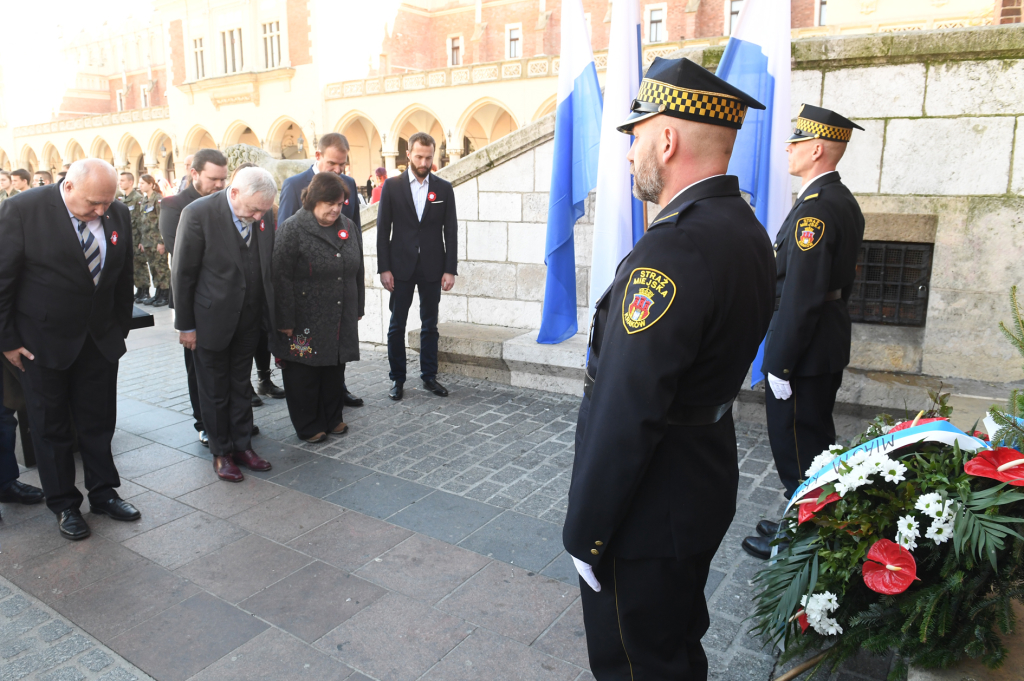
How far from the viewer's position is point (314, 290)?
4.77 m

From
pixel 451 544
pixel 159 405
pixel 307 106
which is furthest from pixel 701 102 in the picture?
pixel 307 106

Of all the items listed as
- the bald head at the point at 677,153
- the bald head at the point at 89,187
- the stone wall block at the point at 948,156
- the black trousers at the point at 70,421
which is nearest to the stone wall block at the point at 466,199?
the stone wall block at the point at 948,156

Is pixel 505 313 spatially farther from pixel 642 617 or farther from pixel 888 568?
pixel 642 617

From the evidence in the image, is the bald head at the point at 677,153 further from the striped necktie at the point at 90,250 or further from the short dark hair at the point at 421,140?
the short dark hair at the point at 421,140

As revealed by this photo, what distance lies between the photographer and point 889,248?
519 centimetres

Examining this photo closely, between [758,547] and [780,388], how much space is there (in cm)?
77

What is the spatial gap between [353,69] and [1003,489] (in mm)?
40717

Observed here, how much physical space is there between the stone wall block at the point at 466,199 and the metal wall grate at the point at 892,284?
3540 mm

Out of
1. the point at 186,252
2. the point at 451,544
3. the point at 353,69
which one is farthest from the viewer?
the point at 353,69

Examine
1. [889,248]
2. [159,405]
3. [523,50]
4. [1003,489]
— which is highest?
[523,50]

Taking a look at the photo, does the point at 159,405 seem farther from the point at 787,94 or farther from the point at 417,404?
the point at 787,94

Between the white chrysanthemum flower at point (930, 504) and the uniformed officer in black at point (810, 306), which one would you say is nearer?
the white chrysanthemum flower at point (930, 504)

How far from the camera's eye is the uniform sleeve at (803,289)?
10.2 feet

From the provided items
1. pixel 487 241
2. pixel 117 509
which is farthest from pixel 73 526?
pixel 487 241
